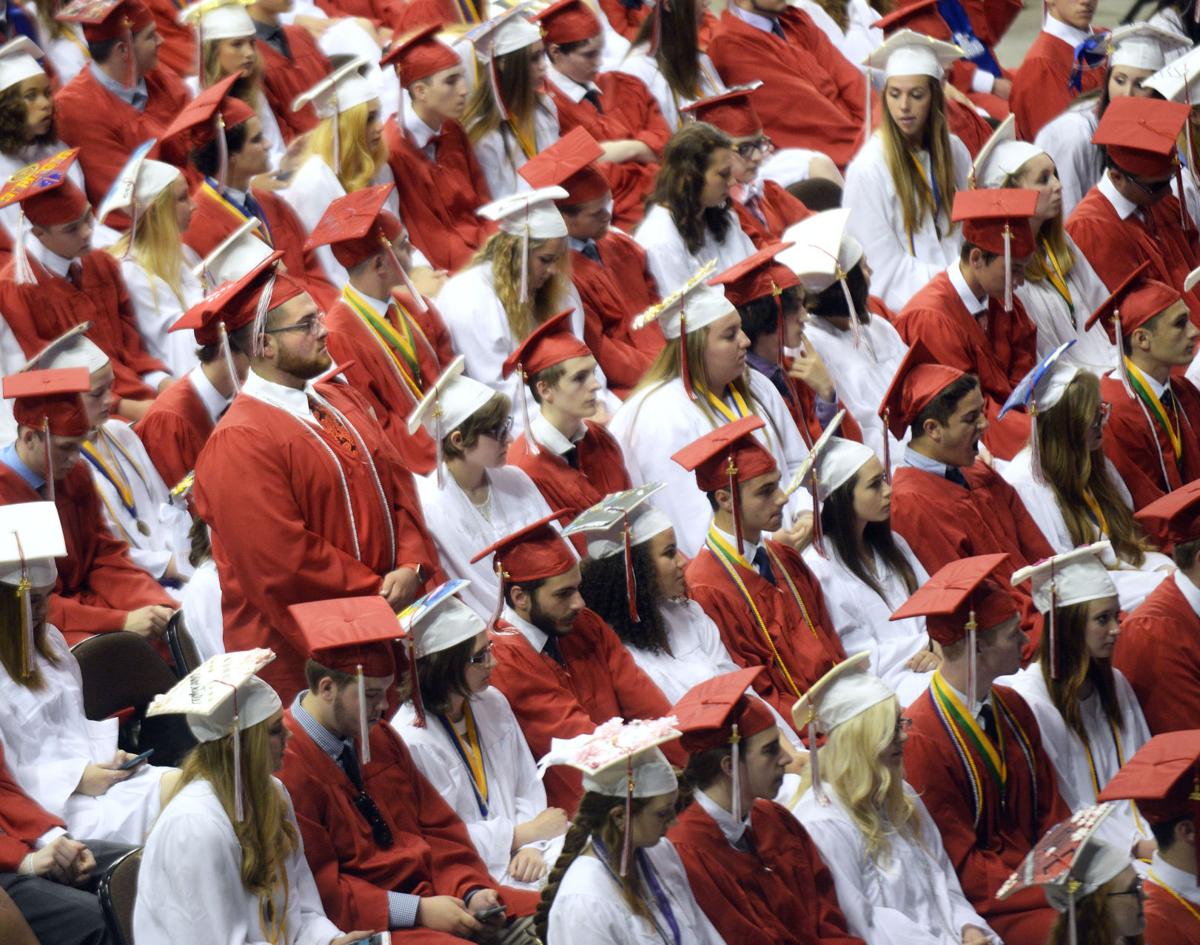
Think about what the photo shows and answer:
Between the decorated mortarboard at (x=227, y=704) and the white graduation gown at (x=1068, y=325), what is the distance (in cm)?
398

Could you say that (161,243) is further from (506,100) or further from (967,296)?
(967,296)

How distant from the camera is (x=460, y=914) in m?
4.85

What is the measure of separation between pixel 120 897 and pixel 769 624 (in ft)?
6.75

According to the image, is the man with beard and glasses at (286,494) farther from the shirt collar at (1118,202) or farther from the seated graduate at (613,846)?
the shirt collar at (1118,202)

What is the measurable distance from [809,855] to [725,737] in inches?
15.5

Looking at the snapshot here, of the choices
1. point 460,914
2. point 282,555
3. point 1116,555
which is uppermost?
point 282,555

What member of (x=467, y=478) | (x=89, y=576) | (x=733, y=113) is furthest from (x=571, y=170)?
(x=89, y=576)

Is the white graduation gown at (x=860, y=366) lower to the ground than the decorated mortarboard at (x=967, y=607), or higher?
lower

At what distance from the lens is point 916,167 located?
27.1ft

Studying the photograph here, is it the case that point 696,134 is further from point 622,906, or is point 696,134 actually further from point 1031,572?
point 622,906

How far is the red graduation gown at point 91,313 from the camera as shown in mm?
6730

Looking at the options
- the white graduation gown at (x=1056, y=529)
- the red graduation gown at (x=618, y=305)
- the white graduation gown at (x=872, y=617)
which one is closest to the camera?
the white graduation gown at (x=872, y=617)

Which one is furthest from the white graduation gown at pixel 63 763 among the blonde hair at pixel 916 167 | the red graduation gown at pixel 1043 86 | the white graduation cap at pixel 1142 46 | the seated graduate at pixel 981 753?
the red graduation gown at pixel 1043 86

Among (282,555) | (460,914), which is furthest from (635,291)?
(460,914)
